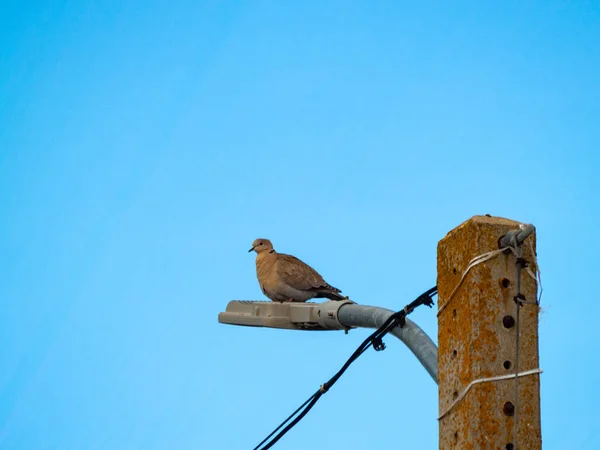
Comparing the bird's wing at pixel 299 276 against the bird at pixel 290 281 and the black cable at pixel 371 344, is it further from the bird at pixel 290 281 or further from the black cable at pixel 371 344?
the black cable at pixel 371 344

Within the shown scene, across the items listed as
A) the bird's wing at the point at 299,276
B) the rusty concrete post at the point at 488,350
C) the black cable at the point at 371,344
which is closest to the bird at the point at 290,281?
the bird's wing at the point at 299,276

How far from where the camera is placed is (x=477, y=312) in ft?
15.3

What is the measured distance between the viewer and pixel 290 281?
12.1 metres

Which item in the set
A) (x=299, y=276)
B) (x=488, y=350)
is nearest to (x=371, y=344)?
Answer: (x=488, y=350)

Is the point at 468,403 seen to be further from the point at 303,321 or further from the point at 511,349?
the point at 303,321

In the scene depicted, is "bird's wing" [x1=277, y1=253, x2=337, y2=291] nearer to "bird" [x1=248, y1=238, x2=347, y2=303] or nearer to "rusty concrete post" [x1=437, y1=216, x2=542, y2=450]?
"bird" [x1=248, y1=238, x2=347, y2=303]

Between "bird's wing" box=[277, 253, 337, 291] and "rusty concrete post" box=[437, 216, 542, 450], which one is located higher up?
"bird's wing" box=[277, 253, 337, 291]

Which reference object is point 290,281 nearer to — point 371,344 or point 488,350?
point 371,344

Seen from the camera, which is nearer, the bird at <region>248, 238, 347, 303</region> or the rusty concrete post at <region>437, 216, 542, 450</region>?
the rusty concrete post at <region>437, 216, 542, 450</region>

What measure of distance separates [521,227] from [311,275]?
739cm

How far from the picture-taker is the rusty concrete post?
461 cm

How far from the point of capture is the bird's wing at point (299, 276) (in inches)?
469

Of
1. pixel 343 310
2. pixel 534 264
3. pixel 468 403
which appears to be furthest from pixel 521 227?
pixel 343 310

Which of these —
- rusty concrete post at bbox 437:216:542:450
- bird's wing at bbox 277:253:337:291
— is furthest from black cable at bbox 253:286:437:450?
bird's wing at bbox 277:253:337:291
